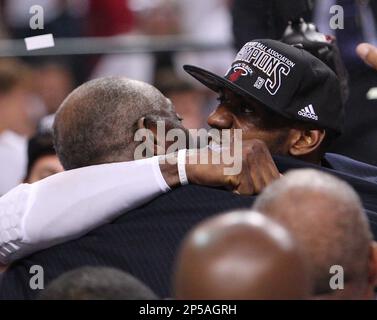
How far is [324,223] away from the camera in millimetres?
1593

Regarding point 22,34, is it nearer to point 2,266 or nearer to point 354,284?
point 2,266

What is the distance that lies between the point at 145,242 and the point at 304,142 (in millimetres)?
563

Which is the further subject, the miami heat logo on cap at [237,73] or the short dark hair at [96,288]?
the miami heat logo on cap at [237,73]

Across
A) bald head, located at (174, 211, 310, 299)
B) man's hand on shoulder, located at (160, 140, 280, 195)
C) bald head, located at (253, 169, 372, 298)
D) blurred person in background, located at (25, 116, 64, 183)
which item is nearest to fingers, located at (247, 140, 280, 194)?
man's hand on shoulder, located at (160, 140, 280, 195)

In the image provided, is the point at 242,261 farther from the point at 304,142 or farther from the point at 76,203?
the point at 304,142

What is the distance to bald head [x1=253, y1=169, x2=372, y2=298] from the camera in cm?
158

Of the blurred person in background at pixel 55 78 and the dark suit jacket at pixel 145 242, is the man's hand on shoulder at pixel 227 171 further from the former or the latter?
the blurred person in background at pixel 55 78

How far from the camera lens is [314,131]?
2.53m

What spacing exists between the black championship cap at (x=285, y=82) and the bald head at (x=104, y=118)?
0.18 metres

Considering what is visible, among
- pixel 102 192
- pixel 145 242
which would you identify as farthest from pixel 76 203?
pixel 145 242

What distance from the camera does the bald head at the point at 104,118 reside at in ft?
8.08

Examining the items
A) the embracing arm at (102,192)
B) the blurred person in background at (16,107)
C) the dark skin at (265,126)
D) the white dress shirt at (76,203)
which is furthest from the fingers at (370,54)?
the blurred person in background at (16,107)

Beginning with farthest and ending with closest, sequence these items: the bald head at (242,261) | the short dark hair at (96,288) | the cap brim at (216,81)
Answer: the cap brim at (216,81)
the short dark hair at (96,288)
the bald head at (242,261)

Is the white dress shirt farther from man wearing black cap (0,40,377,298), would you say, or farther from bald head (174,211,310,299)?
bald head (174,211,310,299)
